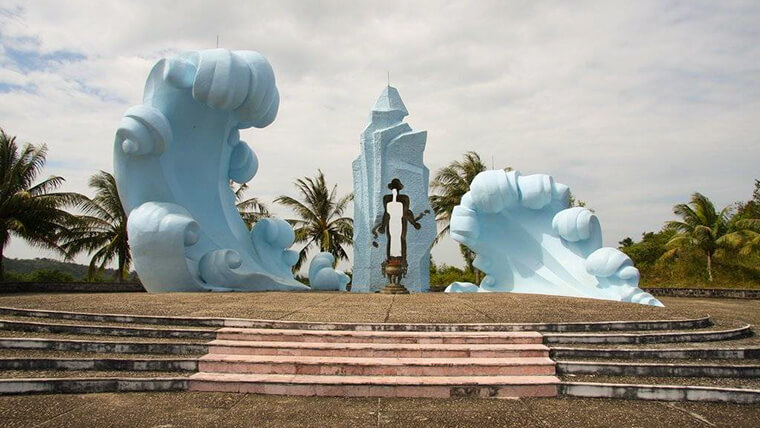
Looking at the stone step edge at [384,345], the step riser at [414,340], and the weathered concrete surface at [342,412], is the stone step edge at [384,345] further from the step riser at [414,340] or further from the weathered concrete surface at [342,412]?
the weathered concrete surface at [342,412]

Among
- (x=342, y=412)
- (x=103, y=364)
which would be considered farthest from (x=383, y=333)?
(x=103, y=364)

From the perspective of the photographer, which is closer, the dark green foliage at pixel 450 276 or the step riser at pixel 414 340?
the step riser at pixel 414 340

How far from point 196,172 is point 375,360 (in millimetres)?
8297

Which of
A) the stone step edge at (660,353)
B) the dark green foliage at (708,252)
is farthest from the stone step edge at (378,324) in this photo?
the dark green foliage at (708,252)

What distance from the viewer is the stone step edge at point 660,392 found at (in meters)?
4.09

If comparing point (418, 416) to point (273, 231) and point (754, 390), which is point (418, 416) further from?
point (273, 231)

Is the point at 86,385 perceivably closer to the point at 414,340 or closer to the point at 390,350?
the point at 390,350

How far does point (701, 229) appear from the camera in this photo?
19.9 m

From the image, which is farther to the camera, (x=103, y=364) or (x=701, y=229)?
(x=701, y=229)

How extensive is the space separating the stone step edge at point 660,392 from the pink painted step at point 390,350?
22.5 inches

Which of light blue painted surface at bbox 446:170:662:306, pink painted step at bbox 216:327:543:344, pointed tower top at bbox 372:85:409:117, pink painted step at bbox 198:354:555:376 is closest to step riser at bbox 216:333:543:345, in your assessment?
pink painted step at bbox 216:327:543:344

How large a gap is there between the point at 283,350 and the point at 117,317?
6.73 ft

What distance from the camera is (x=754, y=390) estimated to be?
13.5ft

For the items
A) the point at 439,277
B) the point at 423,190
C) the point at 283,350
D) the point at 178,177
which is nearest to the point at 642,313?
the point at 283,350
